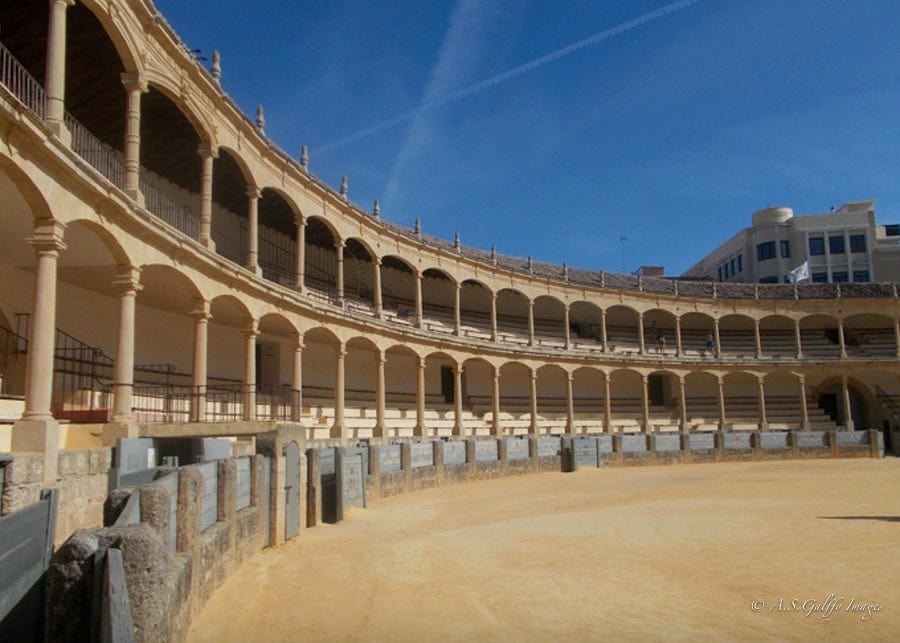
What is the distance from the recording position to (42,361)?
429 inches

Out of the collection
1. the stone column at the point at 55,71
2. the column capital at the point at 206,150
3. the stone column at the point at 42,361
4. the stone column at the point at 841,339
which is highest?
the column capital at the point at 206,150

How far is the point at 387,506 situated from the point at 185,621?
10819 mm

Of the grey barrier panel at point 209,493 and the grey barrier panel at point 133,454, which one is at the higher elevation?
the grey barrier panel at point 133,454

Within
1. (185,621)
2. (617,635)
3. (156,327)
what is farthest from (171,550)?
(156,327)

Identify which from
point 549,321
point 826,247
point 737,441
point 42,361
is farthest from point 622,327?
point 42,361

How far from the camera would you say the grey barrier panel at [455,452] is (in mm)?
22583

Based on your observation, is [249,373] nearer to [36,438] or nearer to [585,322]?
[36,438]

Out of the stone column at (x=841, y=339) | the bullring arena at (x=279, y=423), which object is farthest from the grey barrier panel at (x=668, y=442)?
the stone column at (x=841, y=339)

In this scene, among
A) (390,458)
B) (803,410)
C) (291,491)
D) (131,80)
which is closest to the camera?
(291,491)

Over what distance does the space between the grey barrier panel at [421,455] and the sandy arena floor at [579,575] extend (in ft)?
12.0

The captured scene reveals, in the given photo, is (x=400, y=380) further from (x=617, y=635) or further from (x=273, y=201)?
(x=617, y=635)

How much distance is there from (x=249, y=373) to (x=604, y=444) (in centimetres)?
1506

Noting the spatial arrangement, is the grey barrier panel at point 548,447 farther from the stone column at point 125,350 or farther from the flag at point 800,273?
the flag at point 800,273

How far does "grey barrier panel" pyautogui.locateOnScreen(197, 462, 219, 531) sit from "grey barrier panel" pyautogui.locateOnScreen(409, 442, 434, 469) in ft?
38.1
